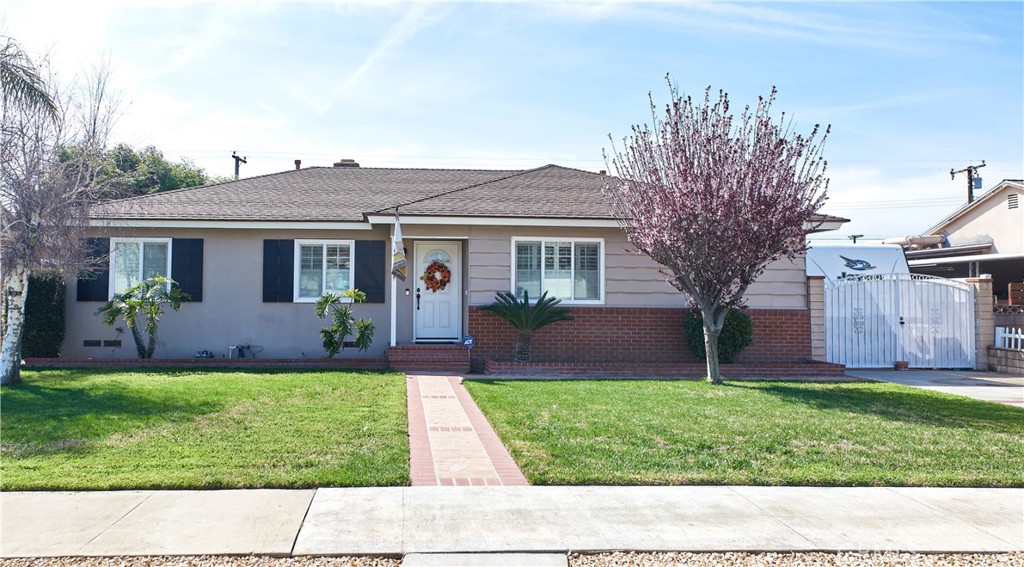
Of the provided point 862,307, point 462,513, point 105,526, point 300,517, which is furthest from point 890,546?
point 862,307

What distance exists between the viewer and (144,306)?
13.5 meters

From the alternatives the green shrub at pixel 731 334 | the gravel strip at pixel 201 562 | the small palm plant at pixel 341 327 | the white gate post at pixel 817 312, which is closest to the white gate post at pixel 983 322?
the white gate post at pixel 817 312

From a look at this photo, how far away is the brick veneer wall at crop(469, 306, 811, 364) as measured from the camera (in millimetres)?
14398

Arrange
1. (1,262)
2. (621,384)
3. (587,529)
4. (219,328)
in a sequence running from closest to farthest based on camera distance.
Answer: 1. (587,529)
2. (1,262)
3. (621,384)
4. (219,328)

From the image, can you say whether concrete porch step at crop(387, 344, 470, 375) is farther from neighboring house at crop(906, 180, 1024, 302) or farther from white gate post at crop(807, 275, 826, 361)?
neighboring house at crop(906, 180, 1024, 302)

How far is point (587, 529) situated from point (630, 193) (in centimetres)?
775

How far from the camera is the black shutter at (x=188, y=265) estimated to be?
1482 cm

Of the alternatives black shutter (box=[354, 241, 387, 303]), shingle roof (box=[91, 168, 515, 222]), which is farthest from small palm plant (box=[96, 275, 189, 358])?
black shutter (box=[354, 241, 387, 303])

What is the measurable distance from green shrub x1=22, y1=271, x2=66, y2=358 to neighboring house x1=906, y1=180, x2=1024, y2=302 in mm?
23325

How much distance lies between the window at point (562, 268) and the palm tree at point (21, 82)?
814cm

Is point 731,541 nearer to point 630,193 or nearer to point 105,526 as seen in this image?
point 105,526

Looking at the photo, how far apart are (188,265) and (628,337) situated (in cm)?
894

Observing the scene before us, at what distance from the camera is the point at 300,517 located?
523 centimetres

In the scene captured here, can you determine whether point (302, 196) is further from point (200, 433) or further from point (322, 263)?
point (200, 433)
